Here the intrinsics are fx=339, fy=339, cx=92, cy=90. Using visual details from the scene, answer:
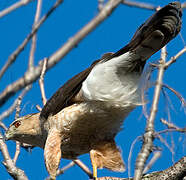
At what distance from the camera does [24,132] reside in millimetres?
5828

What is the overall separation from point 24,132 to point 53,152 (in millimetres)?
986

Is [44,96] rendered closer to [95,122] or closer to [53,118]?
[53,118]

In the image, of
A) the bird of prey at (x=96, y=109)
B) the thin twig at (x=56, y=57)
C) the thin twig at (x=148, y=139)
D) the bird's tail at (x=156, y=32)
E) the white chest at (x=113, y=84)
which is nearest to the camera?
the thin twig at (x=56, y=57)

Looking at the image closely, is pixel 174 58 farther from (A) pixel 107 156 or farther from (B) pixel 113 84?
(A) pixel 107 156

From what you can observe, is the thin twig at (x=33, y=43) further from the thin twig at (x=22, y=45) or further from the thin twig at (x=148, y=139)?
the thin twig at (x=148, y=139)

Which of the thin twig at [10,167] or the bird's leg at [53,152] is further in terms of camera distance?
the bird's leg at [53,152]

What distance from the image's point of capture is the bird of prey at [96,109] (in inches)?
164

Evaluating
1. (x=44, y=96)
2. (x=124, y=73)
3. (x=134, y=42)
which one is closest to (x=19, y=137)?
(x=44, y=96)

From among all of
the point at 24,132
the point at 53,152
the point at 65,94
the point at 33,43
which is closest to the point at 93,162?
the point at 53,152

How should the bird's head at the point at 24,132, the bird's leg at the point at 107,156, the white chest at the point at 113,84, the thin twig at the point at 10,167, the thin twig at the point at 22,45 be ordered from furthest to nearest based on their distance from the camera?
the bird's head at the point at 24,132
the bird's leg at the point at 107,156
the white chest at the point at 113,84
the thin twig at the point at 10,167
the thin twig at the point at 22,45

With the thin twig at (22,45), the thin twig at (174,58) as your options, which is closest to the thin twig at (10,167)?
the thin twig at (174,58)

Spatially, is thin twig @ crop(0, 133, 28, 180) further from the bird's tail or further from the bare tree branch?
the bird's tail

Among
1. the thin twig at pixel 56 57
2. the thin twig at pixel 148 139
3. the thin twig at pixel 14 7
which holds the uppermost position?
the thin twig at pixel 14 7

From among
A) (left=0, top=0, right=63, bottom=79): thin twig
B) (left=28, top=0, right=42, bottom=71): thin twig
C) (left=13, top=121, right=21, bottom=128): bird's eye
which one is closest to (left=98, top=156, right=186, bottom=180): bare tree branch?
(left=28, top=0, right=42, bottom=71): thin twig
